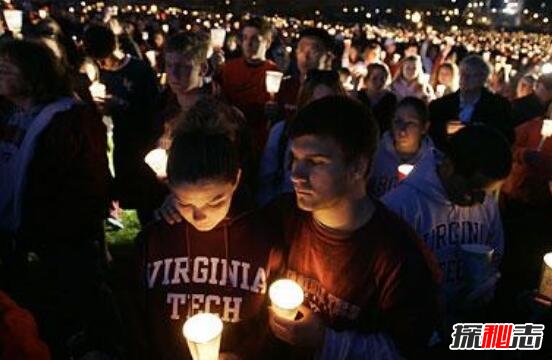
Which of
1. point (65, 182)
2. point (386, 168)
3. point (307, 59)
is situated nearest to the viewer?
point (65, 182)

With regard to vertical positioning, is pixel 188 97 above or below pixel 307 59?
below

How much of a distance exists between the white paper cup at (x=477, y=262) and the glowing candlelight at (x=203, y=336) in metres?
1.44

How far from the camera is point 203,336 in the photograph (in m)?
1.99

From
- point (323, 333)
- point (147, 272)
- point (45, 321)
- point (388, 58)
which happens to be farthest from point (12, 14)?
point (388, 58)

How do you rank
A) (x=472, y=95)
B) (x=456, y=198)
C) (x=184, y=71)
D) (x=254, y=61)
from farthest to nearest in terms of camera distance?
(x=472, y=95), (x=254, y=61), (x=184, y=71), (x=456, y=198)

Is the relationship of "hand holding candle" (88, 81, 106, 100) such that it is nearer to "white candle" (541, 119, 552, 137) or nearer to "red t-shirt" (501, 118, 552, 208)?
"red t-shirt" (501, 118, 552, 208)

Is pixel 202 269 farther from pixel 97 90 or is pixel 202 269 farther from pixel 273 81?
pixel 97 90

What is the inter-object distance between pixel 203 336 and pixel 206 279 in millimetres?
467

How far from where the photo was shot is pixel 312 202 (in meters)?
2.28

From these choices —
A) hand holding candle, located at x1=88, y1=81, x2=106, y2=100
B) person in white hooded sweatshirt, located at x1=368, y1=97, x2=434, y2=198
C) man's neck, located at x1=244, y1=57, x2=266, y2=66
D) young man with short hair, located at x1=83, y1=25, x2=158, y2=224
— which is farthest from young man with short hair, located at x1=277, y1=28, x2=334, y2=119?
hand holding candle, located at x1=88, y1=81, x2=106, y2=100

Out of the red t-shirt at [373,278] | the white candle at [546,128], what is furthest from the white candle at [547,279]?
the white candle at [546,128]

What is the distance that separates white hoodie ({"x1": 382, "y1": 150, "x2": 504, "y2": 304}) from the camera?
323 centimetres

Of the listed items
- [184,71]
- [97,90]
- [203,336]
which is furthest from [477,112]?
[203,336]

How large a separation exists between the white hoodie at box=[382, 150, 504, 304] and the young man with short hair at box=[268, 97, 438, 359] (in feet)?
2.94
